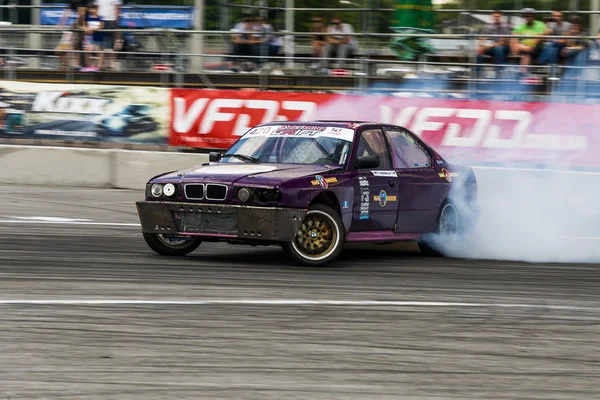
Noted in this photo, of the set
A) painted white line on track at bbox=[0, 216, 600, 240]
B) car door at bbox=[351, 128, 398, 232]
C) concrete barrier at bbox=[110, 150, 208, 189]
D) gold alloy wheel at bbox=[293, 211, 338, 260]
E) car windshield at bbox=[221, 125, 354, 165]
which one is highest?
car windshield at bbox=[221, 125, 354, 165]

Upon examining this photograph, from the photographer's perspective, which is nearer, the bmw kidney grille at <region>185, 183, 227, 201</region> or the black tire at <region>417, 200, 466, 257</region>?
the bmw kidney grille at <region>185, 183, 227, 201</region>

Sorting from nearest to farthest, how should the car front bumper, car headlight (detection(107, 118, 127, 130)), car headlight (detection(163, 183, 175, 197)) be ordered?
1. the car front bumper
2. car headlight (detection(163, 183, 175, 197))
3. car headlight (detection(107, 118, 127, 130))

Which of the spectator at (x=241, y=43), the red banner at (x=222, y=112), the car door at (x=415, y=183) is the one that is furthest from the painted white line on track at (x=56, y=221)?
the spectator at (x=241, y=43)

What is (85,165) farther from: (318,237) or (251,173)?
(318,237)

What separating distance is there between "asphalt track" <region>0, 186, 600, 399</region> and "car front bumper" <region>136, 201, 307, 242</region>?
30 centimetres

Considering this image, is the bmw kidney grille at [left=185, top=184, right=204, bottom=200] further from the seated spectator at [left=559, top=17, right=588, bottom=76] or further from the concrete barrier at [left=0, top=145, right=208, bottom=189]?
the seated spectator at [left=559, top=17, right=588, bottom=76]

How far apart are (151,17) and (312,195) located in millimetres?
12442

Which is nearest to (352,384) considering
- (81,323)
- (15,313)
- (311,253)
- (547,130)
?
(81,323)

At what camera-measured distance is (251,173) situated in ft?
31.3

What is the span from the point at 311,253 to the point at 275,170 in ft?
2.65

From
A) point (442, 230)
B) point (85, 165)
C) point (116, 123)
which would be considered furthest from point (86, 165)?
point (442, 230)

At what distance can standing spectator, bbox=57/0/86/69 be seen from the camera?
19.5 metres

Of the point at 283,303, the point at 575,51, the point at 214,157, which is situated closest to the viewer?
the point at 283,303

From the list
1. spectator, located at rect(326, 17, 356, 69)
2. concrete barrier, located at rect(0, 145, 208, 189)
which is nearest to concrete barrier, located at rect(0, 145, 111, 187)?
concrete barrier, located at rect(0, 145, 208, 189)
